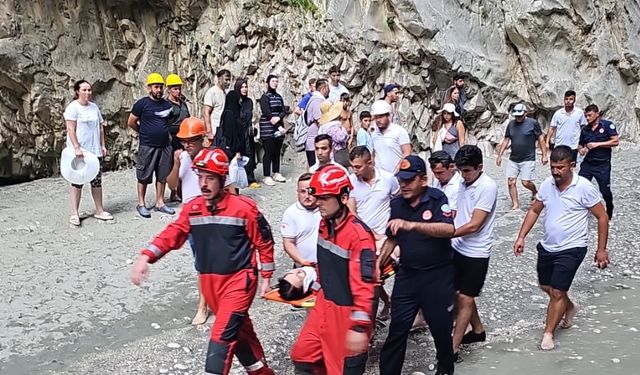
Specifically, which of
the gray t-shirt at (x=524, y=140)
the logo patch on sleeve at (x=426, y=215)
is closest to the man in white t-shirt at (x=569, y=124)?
the gray t-shirt at (x=524, y=140)

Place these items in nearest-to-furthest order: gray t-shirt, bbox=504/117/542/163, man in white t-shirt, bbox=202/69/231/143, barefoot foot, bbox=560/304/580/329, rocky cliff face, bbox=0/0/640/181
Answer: barefoot foot, bbox=560/304/580/329
gray t-shirt, bbox=504/117/542/163
man in white t-shirt, bbox=202/69/231/143
rocky cliff face, bbox=0/0/640/181

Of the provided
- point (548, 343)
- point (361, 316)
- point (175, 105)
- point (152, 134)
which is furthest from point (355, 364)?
point (175, 105)

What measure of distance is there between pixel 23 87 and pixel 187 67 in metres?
3.95

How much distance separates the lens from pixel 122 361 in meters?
5.19

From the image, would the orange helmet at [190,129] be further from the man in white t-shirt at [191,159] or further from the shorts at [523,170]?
the shorts at [523,170]

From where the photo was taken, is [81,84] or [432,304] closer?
[432,304]

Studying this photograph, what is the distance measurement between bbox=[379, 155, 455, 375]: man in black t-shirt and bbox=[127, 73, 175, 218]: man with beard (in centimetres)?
508

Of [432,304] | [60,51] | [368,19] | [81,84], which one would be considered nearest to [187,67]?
[60,51]

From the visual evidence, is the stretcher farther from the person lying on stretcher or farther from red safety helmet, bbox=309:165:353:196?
red safety helmet, bbox=309:165:353:196

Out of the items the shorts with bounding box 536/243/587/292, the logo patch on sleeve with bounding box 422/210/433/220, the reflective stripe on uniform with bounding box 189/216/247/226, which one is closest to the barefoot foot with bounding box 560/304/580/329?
the shorts with bounding box 536/243/587/292

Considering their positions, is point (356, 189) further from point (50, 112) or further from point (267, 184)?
point (50, 112)

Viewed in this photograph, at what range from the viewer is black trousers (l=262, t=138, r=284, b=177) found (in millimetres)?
11609

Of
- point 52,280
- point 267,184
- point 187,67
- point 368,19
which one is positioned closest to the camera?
point 52,280

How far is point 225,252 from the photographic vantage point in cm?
426
